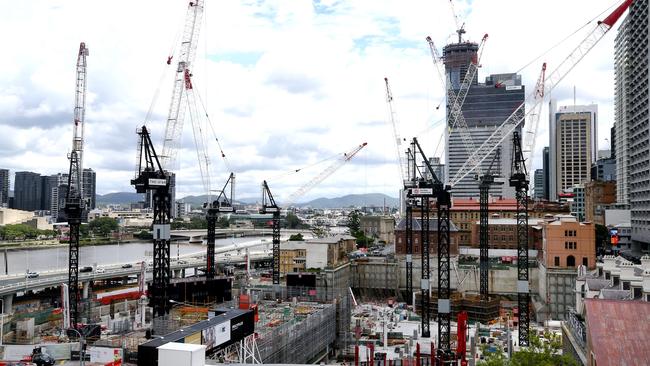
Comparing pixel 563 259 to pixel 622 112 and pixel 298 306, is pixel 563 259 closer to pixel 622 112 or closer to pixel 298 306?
pixel 298 306

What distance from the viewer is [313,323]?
36812mm

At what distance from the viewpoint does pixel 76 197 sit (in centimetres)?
4688

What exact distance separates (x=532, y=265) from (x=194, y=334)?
179ft

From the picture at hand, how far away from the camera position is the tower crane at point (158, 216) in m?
40.8

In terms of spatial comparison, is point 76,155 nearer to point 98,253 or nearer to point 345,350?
point 345,350

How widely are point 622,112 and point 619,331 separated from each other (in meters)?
109

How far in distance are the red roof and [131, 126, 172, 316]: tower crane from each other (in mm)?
29959

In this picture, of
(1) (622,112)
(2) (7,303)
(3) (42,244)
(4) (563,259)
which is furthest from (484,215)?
(3) (42,244)

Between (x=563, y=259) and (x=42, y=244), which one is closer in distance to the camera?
(x=563, y=259)

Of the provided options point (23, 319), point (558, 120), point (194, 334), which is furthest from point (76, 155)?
point (558, 120)

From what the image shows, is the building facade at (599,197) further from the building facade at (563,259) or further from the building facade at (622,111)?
the building facade at (563,259)

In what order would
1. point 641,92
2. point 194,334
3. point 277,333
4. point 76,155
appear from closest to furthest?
point 194,334
point 277,333
point 76,155
point 641,92

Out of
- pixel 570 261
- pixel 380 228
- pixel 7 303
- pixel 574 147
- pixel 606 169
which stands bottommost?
pixel 7 303

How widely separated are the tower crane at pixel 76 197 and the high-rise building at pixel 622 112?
81.7 metres
